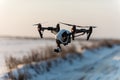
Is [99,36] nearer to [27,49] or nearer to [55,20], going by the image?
[55,20]

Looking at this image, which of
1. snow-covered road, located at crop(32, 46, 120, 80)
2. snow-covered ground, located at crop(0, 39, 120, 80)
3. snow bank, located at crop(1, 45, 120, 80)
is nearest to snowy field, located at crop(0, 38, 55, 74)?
snow-covered ground, located at crop(0, 39, 120, 80)

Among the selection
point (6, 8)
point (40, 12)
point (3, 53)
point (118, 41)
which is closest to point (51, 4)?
point (40, 12)

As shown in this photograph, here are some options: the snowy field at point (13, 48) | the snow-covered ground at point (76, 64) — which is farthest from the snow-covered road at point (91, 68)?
the snowy field at point (13, 48)

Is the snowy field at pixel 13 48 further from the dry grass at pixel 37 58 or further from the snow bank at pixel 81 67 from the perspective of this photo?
the snow bank at pixel 81 67

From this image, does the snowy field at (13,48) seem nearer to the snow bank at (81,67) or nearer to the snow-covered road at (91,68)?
the snow bank at (81,67)

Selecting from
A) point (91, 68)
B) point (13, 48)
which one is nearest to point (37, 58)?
point (13, 48)

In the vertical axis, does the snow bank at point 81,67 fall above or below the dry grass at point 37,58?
below

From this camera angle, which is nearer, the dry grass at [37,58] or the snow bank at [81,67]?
the snow bank at [81,67]

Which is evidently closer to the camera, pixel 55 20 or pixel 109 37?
pixel 55 20

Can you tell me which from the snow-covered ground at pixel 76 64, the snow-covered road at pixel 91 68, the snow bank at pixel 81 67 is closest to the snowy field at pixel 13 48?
the snow-covered ground at pixel 76 64
